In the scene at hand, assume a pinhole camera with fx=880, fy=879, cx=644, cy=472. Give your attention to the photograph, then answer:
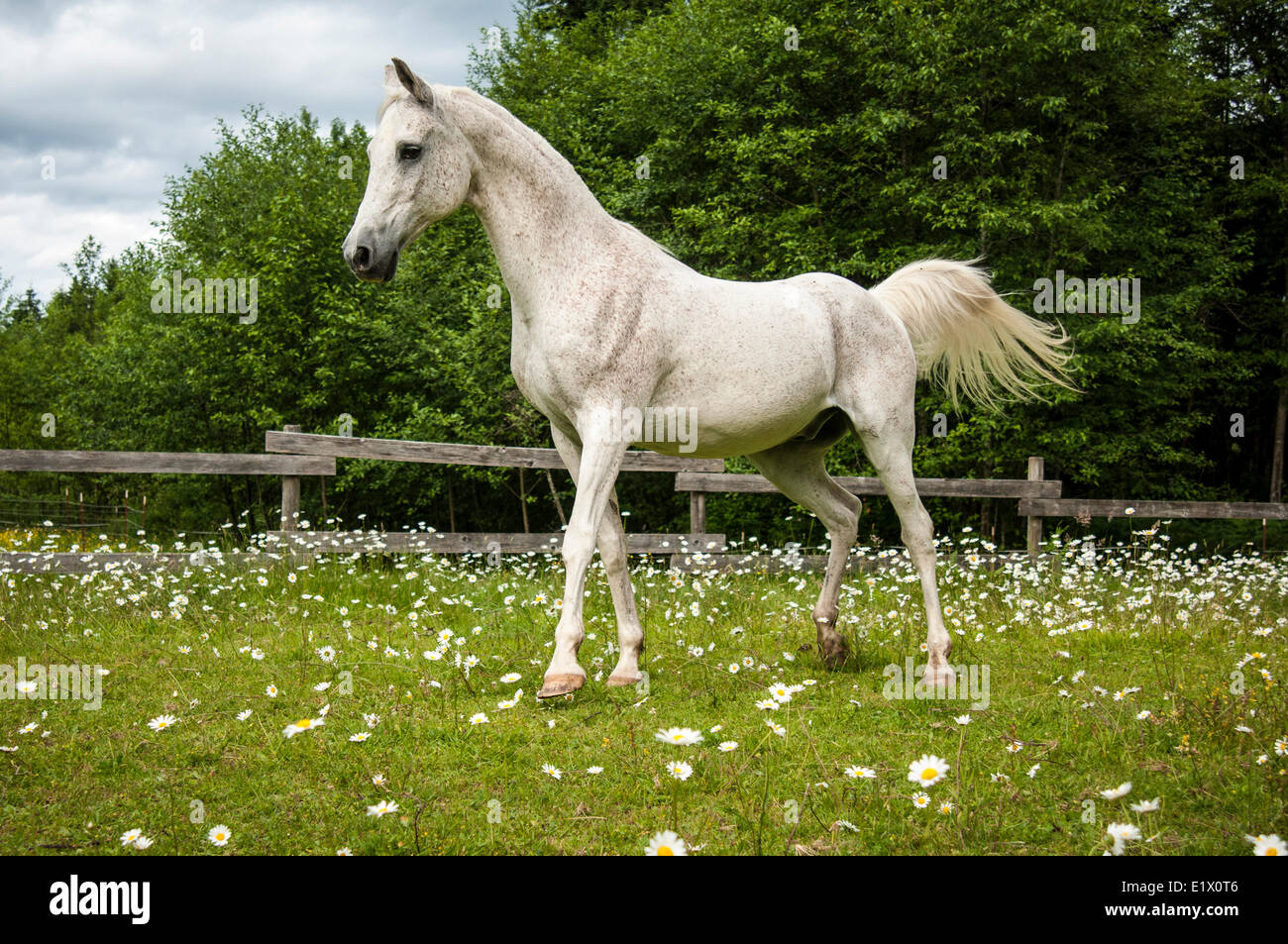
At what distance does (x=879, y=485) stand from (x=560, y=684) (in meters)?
7.66

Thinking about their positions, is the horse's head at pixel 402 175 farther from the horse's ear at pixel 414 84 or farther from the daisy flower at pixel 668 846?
the daisy flower at pixel 668 846

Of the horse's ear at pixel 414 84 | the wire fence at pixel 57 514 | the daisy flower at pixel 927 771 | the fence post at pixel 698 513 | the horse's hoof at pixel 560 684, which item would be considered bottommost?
the wire fence at pixel 57 514

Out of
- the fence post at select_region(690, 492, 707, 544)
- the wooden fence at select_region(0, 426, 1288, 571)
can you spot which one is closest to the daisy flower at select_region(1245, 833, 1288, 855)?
the wooden fence at select_region(0, 426, 1288, 571)

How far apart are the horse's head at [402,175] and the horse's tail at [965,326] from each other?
111 inches

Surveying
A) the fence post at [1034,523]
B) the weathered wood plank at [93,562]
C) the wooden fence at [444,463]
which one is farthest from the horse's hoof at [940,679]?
the fence post at [1034,523]

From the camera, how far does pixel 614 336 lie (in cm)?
405

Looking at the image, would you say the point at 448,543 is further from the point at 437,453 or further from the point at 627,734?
the point at 627,734

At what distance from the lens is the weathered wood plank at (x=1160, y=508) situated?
10734 mm

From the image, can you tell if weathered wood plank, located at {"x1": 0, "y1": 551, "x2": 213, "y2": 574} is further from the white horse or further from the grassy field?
the white horse

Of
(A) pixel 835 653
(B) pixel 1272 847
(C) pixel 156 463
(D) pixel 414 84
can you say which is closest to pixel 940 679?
(A) pixel 835 653

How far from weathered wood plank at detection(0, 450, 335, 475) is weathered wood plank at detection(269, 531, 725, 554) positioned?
0.74m

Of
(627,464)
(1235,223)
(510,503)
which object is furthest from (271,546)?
(1235,223)

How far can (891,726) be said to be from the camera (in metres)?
3.94
